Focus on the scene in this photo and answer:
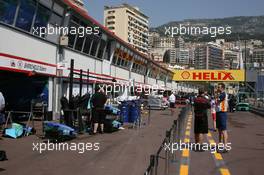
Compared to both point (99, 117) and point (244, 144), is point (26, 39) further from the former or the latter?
point (244, 144)

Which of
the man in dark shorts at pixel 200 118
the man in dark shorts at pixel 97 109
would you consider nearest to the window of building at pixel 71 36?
the man in dark shorts at pixel 97 109

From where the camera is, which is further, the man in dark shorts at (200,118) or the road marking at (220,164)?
the man in dark shorts at (200,118)

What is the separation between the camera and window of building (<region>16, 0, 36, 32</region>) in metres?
17.0

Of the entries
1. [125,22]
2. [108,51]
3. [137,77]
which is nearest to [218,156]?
[108,51]

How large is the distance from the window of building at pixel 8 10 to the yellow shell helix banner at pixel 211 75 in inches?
1837

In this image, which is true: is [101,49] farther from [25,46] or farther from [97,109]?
[97,109]

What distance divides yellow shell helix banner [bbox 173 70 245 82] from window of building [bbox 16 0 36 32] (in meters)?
44.9

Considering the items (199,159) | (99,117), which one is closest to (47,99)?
(99,117)

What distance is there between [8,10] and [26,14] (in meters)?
1.81

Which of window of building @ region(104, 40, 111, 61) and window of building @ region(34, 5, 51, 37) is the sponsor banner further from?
window of building @ region(104, 40, 111, 61)

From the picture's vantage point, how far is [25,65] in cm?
1720

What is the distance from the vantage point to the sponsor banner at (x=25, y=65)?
15.4m

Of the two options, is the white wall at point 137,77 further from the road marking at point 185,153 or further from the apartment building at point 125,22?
the apartment building at point 125,22

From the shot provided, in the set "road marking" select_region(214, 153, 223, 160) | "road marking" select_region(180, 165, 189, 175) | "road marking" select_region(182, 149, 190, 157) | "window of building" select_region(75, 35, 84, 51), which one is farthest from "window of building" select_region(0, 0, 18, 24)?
"road marking" select_region(180, 165, 189, 175)
